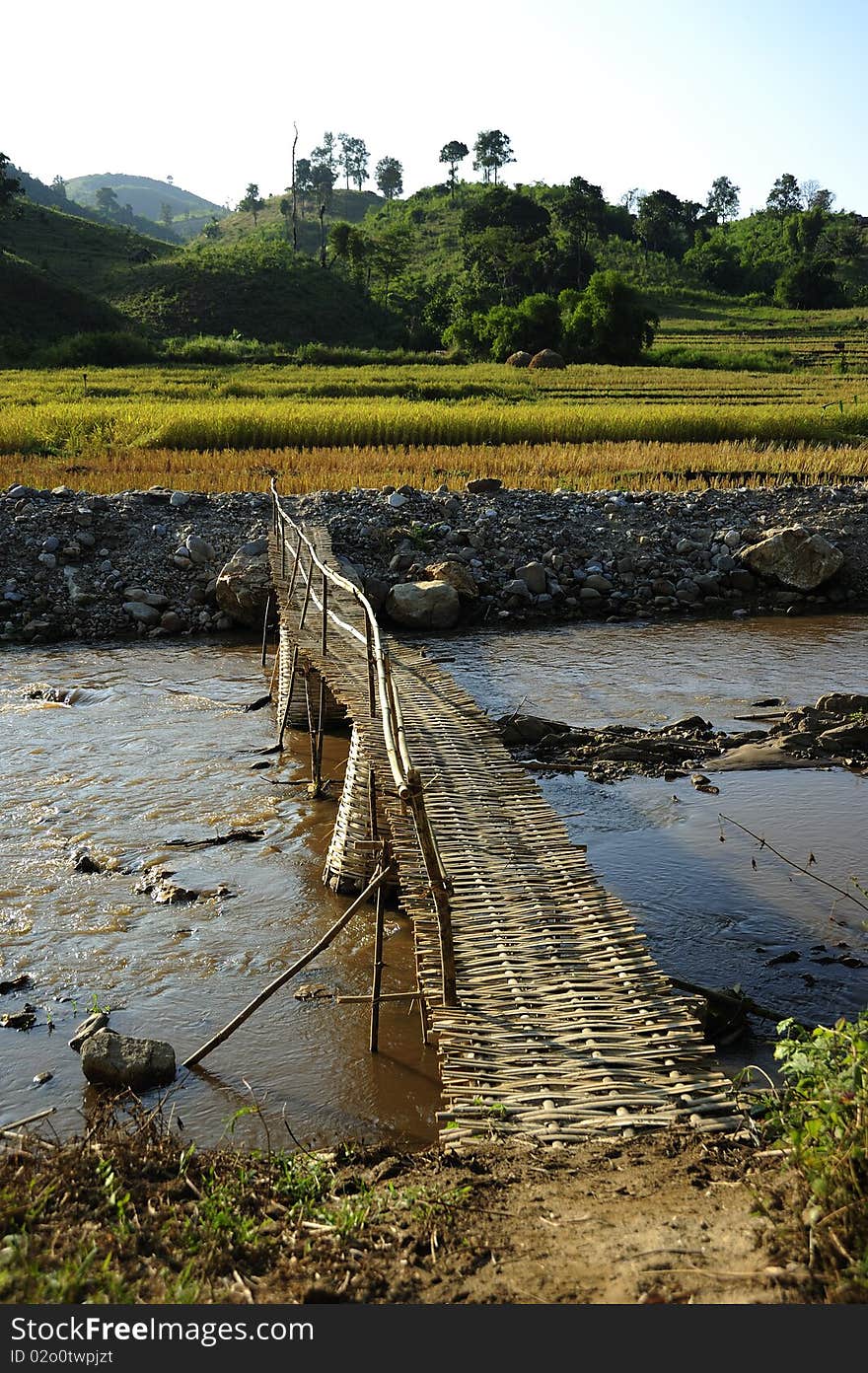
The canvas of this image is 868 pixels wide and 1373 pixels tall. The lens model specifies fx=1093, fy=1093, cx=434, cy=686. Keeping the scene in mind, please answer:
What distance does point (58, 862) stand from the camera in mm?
6504

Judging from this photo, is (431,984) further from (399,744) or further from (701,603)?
(701,603)

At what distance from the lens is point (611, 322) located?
133 feet

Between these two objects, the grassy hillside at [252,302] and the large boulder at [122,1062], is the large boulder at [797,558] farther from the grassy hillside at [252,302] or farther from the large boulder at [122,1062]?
the grassy hillside at [252,302]

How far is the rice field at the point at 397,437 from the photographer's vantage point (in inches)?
Result: 667

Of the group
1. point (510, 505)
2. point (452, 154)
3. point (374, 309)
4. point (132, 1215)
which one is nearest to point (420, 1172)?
point (132, 1215)

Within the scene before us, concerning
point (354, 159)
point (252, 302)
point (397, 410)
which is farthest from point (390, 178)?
point (397, 410)

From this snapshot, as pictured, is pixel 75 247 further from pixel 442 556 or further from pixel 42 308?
pixel 442 556

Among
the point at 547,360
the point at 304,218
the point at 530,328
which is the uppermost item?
the point at 304,218

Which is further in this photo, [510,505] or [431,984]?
[510,505]

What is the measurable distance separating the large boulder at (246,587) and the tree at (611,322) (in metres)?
31.3

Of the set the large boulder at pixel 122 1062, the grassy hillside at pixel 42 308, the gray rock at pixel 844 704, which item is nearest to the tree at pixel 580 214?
the grassy hillside at pixel 42 308

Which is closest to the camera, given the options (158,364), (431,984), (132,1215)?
(132,1215)

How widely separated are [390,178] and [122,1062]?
119m

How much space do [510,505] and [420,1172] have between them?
40.7 feet
